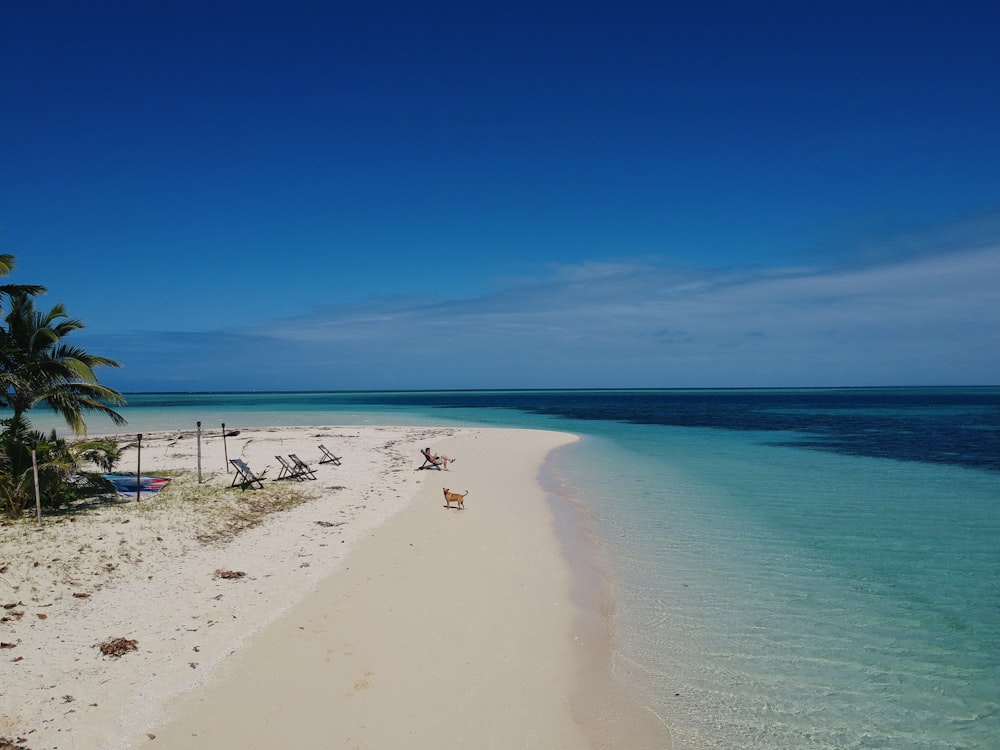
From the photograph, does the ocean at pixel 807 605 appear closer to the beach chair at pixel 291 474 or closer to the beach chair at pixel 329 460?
the beach chair at pixel 329 460

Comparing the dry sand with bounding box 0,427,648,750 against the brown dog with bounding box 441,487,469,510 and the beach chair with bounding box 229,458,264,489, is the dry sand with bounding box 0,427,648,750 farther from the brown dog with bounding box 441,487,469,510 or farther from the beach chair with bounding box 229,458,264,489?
the beach chair with bounding box 229,458,264,489

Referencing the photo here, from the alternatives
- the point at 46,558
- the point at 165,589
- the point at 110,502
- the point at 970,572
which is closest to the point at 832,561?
the point at 970,572

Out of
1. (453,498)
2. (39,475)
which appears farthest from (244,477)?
(453,498)

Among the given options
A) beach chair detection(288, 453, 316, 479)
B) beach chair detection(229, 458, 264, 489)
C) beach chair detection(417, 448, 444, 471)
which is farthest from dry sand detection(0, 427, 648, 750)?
beach chair detection(417, 448, 444, 471)

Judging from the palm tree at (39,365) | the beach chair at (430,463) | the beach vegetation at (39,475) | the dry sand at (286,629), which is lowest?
the dry sand at (286,629)

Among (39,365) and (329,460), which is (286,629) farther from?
(329,460)

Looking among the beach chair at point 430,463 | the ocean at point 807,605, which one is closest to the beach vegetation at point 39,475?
the beach chair at point 430,463

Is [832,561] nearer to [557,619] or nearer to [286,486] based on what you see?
[557,619]
